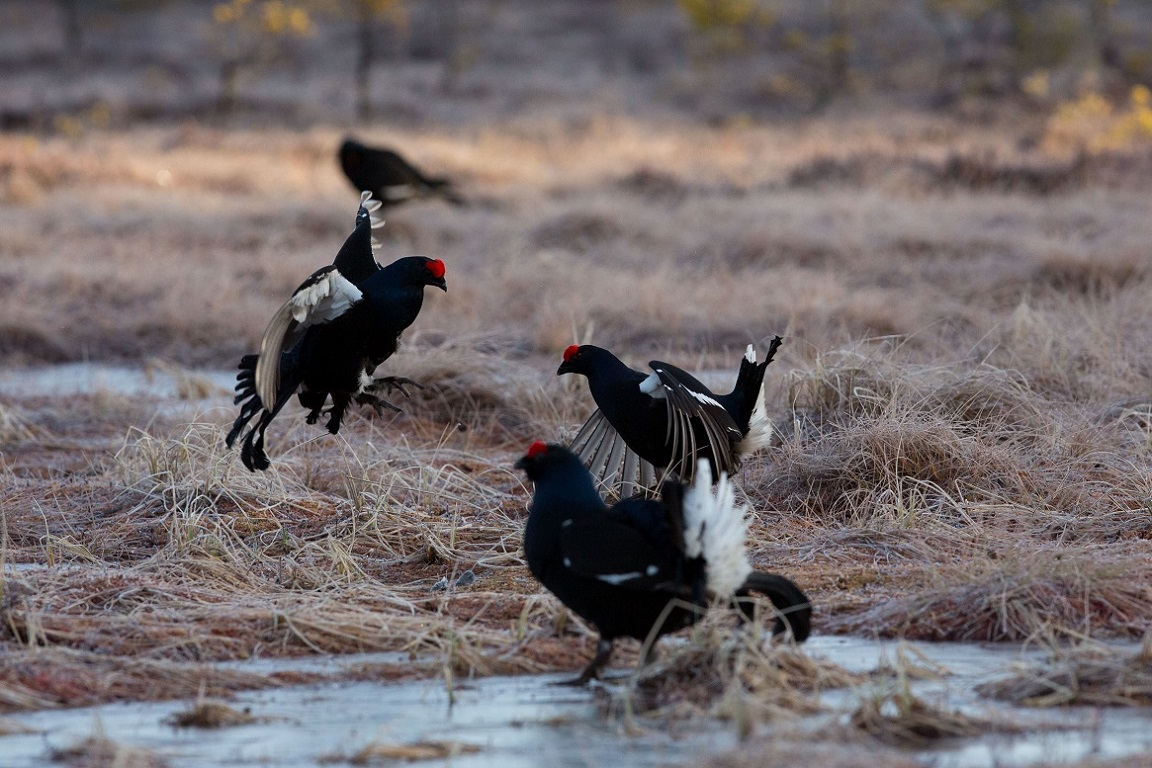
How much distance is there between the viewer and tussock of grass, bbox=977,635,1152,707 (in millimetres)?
3541

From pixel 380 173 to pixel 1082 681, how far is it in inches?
460

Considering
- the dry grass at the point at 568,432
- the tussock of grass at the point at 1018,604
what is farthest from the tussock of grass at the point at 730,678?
the tussock of grass at the point at 1018,604

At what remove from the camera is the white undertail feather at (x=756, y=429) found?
548cm

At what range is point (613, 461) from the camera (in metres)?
5.84

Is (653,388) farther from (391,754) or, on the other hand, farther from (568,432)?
(391,754)

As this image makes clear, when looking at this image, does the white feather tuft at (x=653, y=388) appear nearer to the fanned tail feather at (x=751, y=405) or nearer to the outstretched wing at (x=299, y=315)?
the fanned tail feather at (x=751, y=405)

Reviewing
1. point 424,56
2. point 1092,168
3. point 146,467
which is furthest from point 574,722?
point 424,56

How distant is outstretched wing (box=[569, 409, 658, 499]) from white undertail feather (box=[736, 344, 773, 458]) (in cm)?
45

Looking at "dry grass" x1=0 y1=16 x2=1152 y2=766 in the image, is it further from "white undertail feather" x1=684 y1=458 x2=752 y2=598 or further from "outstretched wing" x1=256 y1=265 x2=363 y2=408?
"outstretched wing" x1=256 y1=265 x2=363 y2=408

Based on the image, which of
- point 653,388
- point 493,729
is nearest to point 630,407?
point 653,388

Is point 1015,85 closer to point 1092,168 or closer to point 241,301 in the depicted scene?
point 1092,168

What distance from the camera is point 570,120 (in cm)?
2477

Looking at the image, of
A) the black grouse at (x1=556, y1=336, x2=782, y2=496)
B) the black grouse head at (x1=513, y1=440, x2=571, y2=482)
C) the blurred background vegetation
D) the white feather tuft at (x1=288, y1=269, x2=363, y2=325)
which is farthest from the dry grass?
the blurred background vegetation

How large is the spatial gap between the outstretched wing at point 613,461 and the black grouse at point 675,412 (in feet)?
0.35
